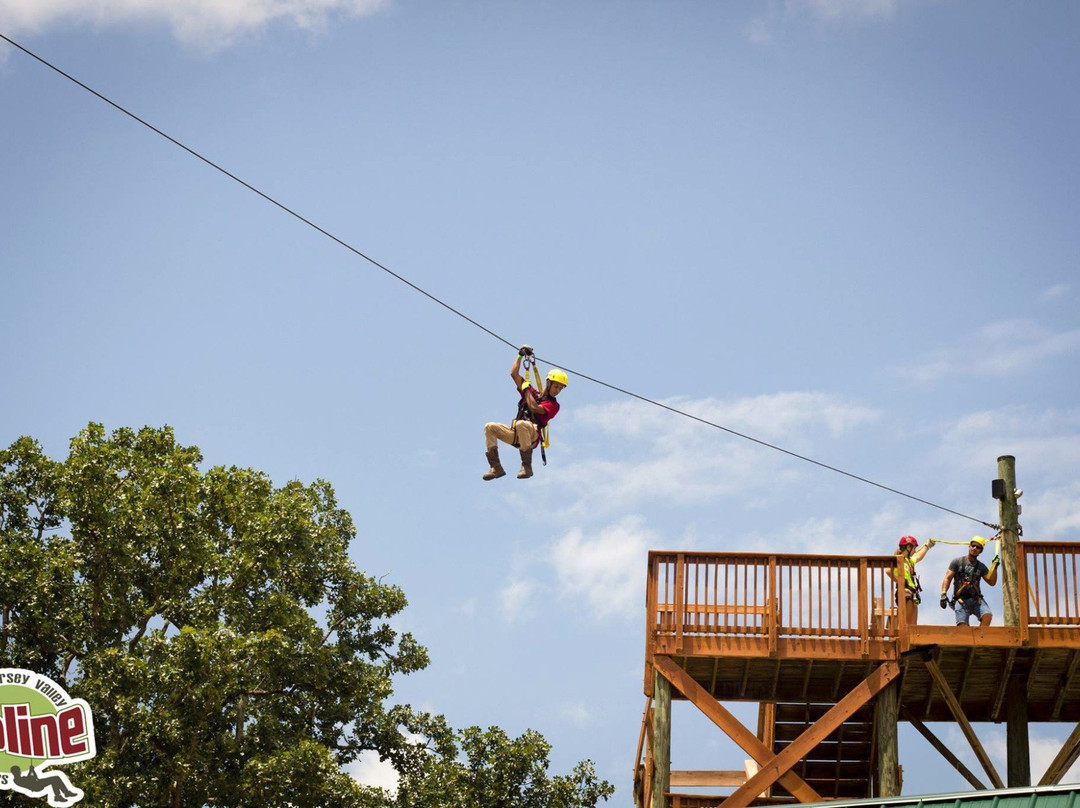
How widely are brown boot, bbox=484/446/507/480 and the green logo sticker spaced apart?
11.1 metres

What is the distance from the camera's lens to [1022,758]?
20.6 m

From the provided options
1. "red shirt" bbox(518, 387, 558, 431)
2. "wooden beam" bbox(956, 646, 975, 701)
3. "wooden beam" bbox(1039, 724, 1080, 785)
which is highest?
"red shirt" bbox(518, 387, 558, 431)

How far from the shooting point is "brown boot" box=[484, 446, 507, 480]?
19.1 m

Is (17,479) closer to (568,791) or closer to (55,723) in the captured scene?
(55,723)

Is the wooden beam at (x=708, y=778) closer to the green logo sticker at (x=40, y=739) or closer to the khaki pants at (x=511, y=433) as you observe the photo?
the khaki pants at (x=511, y=433)

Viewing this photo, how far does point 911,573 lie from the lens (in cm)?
1978

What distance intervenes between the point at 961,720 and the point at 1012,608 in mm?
1868

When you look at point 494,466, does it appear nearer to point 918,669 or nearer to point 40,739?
point 918,669

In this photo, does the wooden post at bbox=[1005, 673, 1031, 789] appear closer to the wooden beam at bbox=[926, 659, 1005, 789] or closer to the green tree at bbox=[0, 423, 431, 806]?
the wooden beam at bbox=[926, 659, 1005, 789]

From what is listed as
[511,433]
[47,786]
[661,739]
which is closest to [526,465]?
[511,433]

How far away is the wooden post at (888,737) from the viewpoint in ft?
62.4

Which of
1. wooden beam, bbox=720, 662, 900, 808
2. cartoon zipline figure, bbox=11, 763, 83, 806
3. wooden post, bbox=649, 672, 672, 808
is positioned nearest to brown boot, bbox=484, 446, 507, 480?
wooden post, bbox=649, 672, 672, 808

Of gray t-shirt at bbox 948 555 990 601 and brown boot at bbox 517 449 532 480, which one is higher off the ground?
brown boot at bbox 517 449 532 480

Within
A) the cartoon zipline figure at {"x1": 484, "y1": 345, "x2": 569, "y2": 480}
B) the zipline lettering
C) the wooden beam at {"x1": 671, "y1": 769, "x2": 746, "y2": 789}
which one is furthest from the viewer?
the zipline lettering
